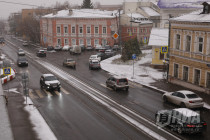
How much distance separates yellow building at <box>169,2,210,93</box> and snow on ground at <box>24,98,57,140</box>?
16678mm

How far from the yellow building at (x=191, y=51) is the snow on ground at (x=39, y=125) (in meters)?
16.7

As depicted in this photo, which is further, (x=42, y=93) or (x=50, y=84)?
(x=50, y=84)

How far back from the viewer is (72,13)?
74938mm

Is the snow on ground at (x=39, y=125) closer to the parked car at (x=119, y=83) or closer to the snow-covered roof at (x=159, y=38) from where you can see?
the parked car at (x=119, y=83)

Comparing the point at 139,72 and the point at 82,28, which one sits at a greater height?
the point at 82,28

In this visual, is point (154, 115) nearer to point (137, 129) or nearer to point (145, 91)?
point (137, 129)

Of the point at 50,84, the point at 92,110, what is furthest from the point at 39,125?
the point at 50,84

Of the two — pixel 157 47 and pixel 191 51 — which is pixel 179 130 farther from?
pixel 157 47

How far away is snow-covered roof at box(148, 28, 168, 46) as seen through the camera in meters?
41.8

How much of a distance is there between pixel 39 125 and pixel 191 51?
1868cm

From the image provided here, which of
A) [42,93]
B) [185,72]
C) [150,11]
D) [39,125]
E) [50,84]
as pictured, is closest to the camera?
[39,125]

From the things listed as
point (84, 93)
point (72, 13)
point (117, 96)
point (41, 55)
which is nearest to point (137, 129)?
point (117, 96)

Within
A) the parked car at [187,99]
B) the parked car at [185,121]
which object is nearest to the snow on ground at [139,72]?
the parked car at [187,99]

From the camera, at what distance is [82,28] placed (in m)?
73.5
